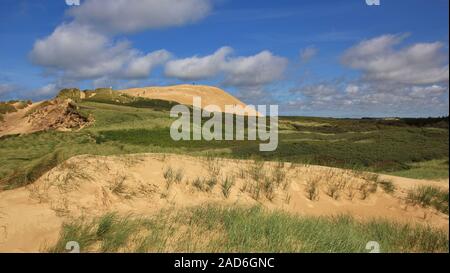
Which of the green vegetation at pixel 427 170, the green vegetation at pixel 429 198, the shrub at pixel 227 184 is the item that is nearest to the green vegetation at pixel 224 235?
the shrub at pixel 227 184

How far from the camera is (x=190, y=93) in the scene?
336 ft

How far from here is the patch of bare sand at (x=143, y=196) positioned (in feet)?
26.9

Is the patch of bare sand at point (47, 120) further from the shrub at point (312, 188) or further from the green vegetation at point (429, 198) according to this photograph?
the green vegetation at point (429, 198)

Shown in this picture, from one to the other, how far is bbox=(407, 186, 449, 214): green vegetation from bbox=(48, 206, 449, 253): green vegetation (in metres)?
4.86

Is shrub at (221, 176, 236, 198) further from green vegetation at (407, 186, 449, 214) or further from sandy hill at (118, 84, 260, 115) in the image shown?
sandy hill at (118, 84, 260, 115)

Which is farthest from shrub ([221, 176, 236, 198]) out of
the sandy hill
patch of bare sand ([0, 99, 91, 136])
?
the sandy hill

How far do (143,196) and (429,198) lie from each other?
886 cm

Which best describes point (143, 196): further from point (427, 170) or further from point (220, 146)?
point (220, 146)

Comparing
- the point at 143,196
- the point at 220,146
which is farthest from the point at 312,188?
the point at 220,146

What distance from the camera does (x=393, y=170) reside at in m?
24.0

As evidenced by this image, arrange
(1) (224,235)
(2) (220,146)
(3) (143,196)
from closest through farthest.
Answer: (1) (224,235) → (3) (143,196) → (2) (220,146)

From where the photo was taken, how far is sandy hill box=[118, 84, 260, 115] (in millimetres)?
94000
